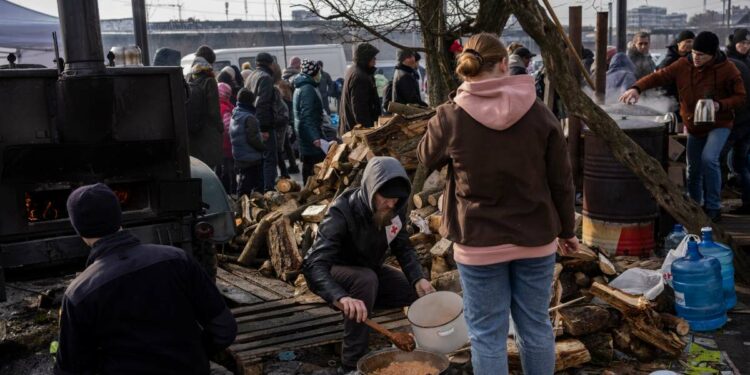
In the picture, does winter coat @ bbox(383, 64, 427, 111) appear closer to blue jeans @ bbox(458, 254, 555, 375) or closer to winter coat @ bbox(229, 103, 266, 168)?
winter coat @ bbox(229, 103, 266, 168)

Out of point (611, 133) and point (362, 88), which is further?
point (362, 88)

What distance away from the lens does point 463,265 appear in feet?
13.1

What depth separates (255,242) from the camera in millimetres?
7641

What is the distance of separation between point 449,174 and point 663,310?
264 cm

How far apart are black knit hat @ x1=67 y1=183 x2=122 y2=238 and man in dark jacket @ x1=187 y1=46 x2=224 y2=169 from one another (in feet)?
17.5

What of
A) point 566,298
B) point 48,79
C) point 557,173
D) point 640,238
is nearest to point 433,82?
point 640,238

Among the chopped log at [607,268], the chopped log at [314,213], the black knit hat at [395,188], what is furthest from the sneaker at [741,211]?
the black knit hat at [395,188]

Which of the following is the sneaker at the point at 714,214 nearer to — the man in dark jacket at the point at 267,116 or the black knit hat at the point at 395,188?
the black knit hat at the point at 395,188

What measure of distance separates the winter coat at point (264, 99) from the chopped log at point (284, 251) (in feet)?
14.0

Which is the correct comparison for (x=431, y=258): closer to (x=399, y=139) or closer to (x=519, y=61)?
(x=399, y=139)

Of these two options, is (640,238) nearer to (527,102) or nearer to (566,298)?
(566,298)

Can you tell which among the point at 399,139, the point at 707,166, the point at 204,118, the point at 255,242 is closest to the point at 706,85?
the point at 707,166

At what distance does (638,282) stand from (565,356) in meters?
1.28

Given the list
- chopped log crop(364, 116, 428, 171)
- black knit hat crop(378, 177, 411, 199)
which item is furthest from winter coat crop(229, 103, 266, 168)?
black knit hat crop(378, 177, 411, 199)
